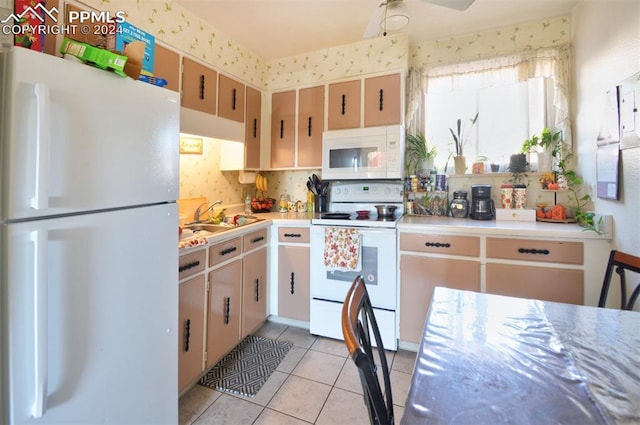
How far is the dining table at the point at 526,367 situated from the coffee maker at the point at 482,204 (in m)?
1.30

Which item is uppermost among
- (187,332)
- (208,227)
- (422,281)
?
(208,227)

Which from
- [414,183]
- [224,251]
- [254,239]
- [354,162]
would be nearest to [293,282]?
[254,239]

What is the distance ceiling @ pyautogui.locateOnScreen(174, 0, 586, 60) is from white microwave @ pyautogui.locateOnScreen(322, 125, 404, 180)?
2.74 feet

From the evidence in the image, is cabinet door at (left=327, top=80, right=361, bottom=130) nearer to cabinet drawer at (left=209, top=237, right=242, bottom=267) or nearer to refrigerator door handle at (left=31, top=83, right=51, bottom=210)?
cabinet drawer at (left=209, top=237, right=242, bottom=267)

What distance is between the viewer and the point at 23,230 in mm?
799

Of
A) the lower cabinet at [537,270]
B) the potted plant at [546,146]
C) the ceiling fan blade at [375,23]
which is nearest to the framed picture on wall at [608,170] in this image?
the lower cabinet at [537,270]

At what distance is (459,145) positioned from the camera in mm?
2607

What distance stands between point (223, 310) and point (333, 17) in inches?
92.2

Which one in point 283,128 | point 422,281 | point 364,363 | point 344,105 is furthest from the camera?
point 283,128

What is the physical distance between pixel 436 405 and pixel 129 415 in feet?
3.82

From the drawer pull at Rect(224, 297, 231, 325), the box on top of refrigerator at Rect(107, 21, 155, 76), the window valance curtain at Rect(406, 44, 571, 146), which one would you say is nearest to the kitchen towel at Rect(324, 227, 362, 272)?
the drawer pull at Rect(224, 297, 231, 325)

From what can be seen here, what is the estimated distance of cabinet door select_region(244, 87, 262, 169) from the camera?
2695 millimetres

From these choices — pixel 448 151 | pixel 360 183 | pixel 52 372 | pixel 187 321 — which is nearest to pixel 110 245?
pixel 52 372

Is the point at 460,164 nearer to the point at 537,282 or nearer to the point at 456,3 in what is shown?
the point at 537,282
